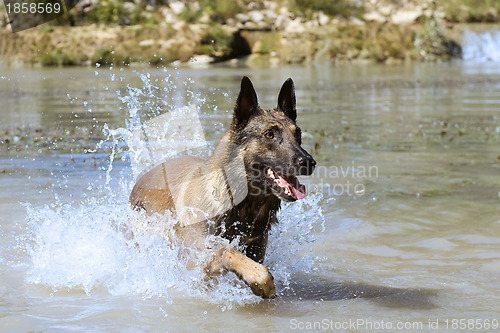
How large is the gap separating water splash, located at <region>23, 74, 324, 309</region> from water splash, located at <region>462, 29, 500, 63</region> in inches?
1260

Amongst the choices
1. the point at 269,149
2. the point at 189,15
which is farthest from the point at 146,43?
the point at 269,149

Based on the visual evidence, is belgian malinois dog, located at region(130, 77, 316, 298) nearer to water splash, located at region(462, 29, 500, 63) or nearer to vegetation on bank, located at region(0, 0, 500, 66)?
vegetation on bank, located at region(0, 0, 500, 66)

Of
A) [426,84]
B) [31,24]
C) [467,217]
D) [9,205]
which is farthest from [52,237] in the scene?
[31,24]

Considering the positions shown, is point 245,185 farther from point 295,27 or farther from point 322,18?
point 322,18

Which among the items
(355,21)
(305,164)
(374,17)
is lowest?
(305,164)

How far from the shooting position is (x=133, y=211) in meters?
6.23

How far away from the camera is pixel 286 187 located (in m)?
5.16

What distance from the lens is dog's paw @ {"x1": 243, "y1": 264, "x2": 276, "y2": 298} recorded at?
4.80 metres

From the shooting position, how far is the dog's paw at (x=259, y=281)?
480 centimetres

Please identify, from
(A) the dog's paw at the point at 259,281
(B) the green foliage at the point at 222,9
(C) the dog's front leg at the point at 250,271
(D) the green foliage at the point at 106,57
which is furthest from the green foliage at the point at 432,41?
(A) the dog's paw at the point at 259,281

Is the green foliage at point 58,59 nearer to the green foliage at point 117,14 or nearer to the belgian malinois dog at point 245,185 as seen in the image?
the green foliage at point 117,14

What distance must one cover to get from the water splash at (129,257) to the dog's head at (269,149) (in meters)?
0.64

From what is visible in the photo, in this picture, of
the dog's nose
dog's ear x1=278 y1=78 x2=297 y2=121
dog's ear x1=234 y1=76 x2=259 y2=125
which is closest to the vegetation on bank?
dog's ear x1=278 y1=78 x2=297 y2=121

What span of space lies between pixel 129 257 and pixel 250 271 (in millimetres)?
1550
